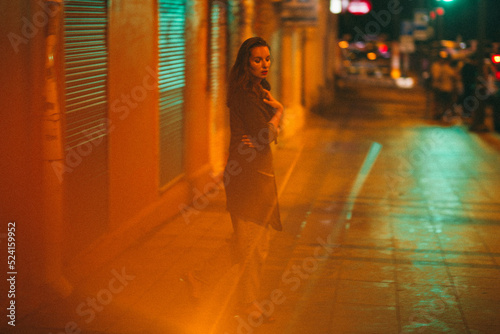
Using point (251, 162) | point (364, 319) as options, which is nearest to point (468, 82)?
point (364, 319)

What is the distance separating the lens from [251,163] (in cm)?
527

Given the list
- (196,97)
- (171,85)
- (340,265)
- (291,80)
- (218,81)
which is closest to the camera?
(340,265)

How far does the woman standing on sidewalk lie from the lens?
5219 millimetres

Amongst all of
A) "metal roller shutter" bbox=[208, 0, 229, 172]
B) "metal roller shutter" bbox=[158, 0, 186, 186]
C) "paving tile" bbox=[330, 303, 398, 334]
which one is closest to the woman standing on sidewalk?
"paving tile" bbox=[330, 303, 398, 334]

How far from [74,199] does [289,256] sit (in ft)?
7.08

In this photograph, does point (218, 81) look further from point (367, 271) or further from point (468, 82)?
point (468, 82)

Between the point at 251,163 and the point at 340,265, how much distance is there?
2078mm

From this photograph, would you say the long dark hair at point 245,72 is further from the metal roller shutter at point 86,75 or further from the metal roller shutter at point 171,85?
the metal roller shutter at point 171,85

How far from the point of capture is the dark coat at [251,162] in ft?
17.1

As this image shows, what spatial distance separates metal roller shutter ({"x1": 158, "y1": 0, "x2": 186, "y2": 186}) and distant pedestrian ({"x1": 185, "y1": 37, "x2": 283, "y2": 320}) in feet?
11.6

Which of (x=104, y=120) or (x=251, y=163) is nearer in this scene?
(x=251, y=163)

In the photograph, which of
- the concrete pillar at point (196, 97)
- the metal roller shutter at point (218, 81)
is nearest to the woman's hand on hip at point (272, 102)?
the concrete pillar at point (196, 97)

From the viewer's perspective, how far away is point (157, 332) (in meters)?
5.14

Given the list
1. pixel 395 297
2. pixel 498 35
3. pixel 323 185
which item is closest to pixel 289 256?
pixel 395 297
